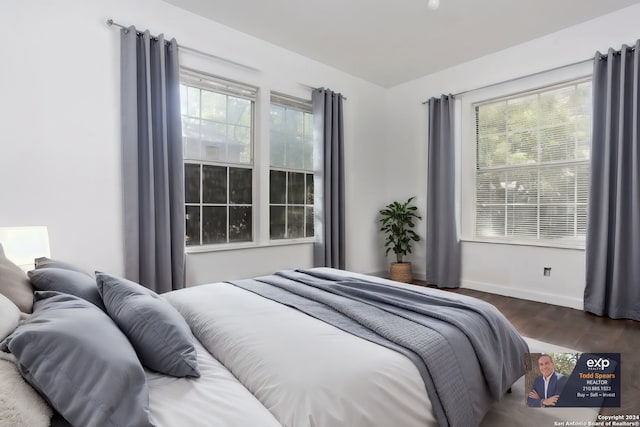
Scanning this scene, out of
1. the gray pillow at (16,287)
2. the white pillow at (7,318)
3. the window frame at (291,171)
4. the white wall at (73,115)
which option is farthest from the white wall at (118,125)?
the white pillow at (7,318)

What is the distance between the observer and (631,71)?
3309mm

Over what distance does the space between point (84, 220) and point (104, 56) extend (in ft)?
4.53

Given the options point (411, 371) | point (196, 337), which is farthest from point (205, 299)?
point (411, 371)

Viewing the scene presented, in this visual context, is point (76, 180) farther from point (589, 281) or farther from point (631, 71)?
point (631, 71)

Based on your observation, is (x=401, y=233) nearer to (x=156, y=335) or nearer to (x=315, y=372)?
(x=315, y=372)

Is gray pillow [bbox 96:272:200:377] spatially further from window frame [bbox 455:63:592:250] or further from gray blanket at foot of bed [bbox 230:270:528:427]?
window frame [bbox 455:63:592:250]

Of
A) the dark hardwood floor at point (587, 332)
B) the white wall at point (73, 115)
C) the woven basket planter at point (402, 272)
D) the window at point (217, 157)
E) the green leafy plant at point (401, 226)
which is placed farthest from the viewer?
the green leafy plant at point (401, 226)

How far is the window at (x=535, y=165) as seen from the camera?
3.79 metres

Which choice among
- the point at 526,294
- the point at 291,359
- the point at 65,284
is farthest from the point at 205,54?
the point at 526,294

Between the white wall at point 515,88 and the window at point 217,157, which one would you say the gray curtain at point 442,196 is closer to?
the white wall at point 515,88

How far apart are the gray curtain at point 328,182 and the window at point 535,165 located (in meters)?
1.83

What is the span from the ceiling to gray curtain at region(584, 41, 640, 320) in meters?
0.66

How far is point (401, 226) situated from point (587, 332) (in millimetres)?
2463

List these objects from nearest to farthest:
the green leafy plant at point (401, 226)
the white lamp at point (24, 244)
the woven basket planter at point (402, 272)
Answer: the white lamp at point (24, 244)
the woven basket planter at point (402, 272)
the green leafy plant at point (401, 226)
